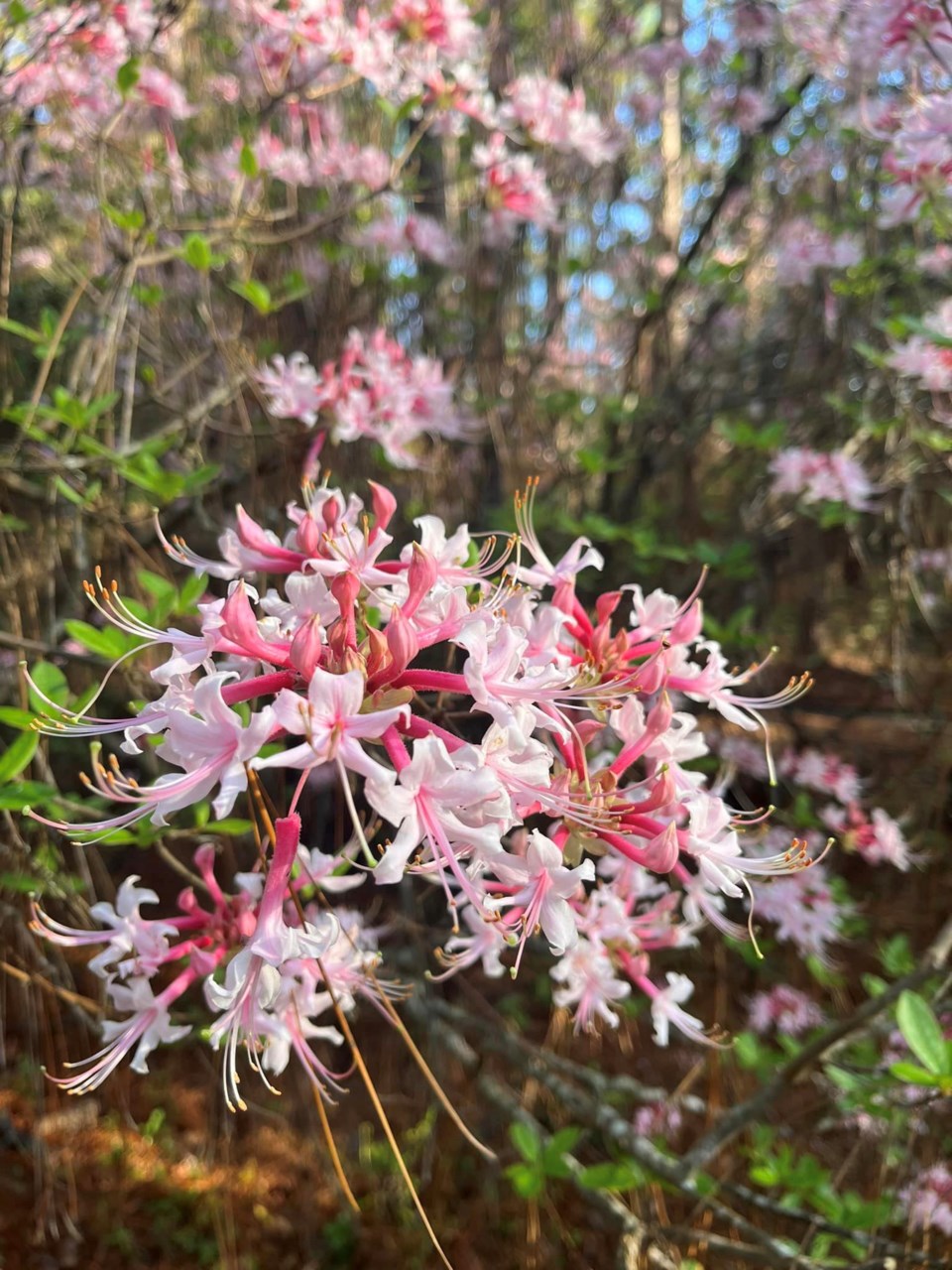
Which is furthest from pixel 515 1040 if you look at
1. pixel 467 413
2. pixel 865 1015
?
pixel 467 413

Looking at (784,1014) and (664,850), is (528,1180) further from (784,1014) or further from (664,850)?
(784,1014)

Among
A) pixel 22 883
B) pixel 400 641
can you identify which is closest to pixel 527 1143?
pixel 22 883

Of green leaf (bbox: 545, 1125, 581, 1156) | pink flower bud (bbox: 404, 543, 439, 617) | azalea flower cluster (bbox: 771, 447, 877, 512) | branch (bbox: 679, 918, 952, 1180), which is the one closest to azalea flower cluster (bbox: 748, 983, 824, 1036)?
branch (bbox: 679, 918, 952, 1180)

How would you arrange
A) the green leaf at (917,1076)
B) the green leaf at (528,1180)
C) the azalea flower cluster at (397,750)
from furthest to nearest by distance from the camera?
A: 1. the green leaf at (528,1180)
2. the green leaf at (917,1076)
3. the azalea flower cluster at (397,750)

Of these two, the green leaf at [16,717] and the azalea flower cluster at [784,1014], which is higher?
the green leaf at [16,717]

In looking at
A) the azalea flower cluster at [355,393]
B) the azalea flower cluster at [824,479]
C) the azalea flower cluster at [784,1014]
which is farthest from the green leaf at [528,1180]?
the azalea flower cluster at [824,479]

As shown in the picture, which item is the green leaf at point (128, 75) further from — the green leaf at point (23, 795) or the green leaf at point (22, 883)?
the green leaf at point (22, 883)

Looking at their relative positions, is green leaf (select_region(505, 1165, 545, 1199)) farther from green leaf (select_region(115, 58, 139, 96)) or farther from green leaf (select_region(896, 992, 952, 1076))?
green leaf (select_region(115, 58, 139, 96))
